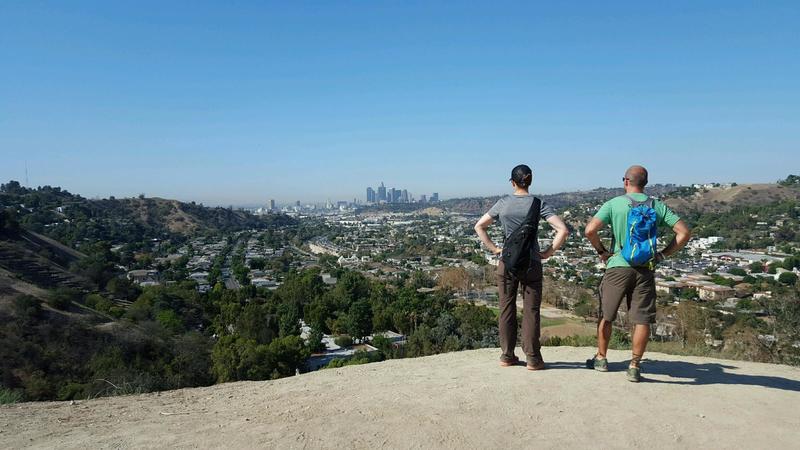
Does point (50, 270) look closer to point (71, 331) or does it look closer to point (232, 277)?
point (71, 331)

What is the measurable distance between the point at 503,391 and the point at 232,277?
52458mm

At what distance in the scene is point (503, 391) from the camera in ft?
12.2

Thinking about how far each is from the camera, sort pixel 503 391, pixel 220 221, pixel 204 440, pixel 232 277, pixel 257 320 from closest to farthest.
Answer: pixel 204 440 → pixel 503 391 → pixel 257 320 → pixel 232 277 → pixel 220 221

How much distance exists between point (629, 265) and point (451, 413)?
177 cm

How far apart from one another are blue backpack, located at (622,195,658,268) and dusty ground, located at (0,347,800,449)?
1.00 m

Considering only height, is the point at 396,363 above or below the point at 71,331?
above

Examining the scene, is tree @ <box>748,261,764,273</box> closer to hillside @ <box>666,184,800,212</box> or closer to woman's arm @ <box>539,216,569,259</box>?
hillside @ <box>666,184,800,212</box>

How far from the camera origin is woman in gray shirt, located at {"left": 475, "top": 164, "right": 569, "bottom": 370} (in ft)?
13.3

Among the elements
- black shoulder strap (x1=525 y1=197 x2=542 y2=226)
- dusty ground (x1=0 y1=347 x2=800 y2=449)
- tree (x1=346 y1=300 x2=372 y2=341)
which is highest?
black shoulder strap (x1=525 y1=197 x2=542 y2=226)

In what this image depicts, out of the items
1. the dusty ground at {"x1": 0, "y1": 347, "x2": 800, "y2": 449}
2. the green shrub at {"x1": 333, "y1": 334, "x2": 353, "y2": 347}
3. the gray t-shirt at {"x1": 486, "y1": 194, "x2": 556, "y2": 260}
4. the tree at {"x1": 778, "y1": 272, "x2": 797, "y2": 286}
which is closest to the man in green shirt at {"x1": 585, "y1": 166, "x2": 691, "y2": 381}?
the gray t-shirt at {"x1": 486, "y1": 194, "x2": 556, "y2": 260}

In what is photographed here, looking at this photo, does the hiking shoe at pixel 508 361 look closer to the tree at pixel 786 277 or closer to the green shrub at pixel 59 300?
the green shrub at pixel 59 300

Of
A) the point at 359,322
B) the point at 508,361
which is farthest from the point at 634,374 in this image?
the point at 359,322

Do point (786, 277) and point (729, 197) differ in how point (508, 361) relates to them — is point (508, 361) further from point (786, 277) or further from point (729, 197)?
point (729, 197)

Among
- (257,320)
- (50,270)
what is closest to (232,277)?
(50,270)
